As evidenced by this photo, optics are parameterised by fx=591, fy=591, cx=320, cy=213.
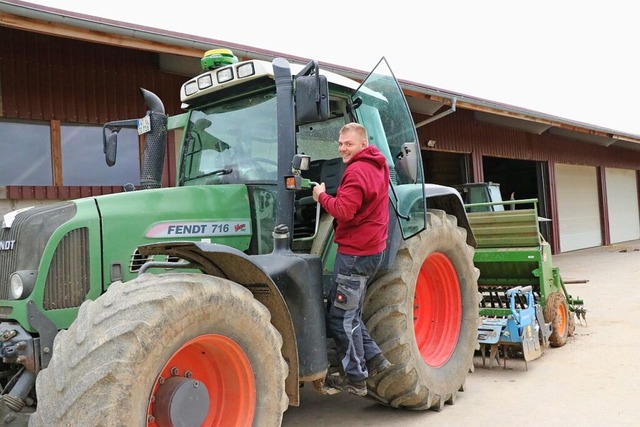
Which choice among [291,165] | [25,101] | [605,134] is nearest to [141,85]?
[25,101]

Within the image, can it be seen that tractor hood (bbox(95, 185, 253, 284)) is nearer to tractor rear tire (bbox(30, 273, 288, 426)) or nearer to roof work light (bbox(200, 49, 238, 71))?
tractor rear tire (bbox(30, 273, 288, 426))

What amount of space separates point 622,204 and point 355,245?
25490mm

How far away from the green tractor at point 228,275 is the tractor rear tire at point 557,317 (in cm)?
167

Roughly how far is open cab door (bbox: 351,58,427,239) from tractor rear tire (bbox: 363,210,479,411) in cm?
23

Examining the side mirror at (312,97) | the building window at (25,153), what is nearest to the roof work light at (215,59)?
the side mirror at (312,97)

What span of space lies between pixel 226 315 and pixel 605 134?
18.9 metres

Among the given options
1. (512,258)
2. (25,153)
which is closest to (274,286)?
(512,258)

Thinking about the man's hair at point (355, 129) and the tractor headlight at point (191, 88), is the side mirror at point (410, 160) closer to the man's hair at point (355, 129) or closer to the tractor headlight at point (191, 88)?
the man's hair at point (355, 129)

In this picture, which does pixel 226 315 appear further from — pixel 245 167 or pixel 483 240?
pixel 483 240

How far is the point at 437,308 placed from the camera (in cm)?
482

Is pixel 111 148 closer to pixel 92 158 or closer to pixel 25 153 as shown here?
pixel 25 153

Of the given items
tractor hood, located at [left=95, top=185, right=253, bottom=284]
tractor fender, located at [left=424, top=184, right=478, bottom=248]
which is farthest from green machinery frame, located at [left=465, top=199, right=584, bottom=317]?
tractor hood, located at [left=95, top=185, right=253, bottom=284]

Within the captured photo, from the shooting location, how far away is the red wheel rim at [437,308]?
4.65m

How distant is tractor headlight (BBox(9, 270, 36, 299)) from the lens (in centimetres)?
302
